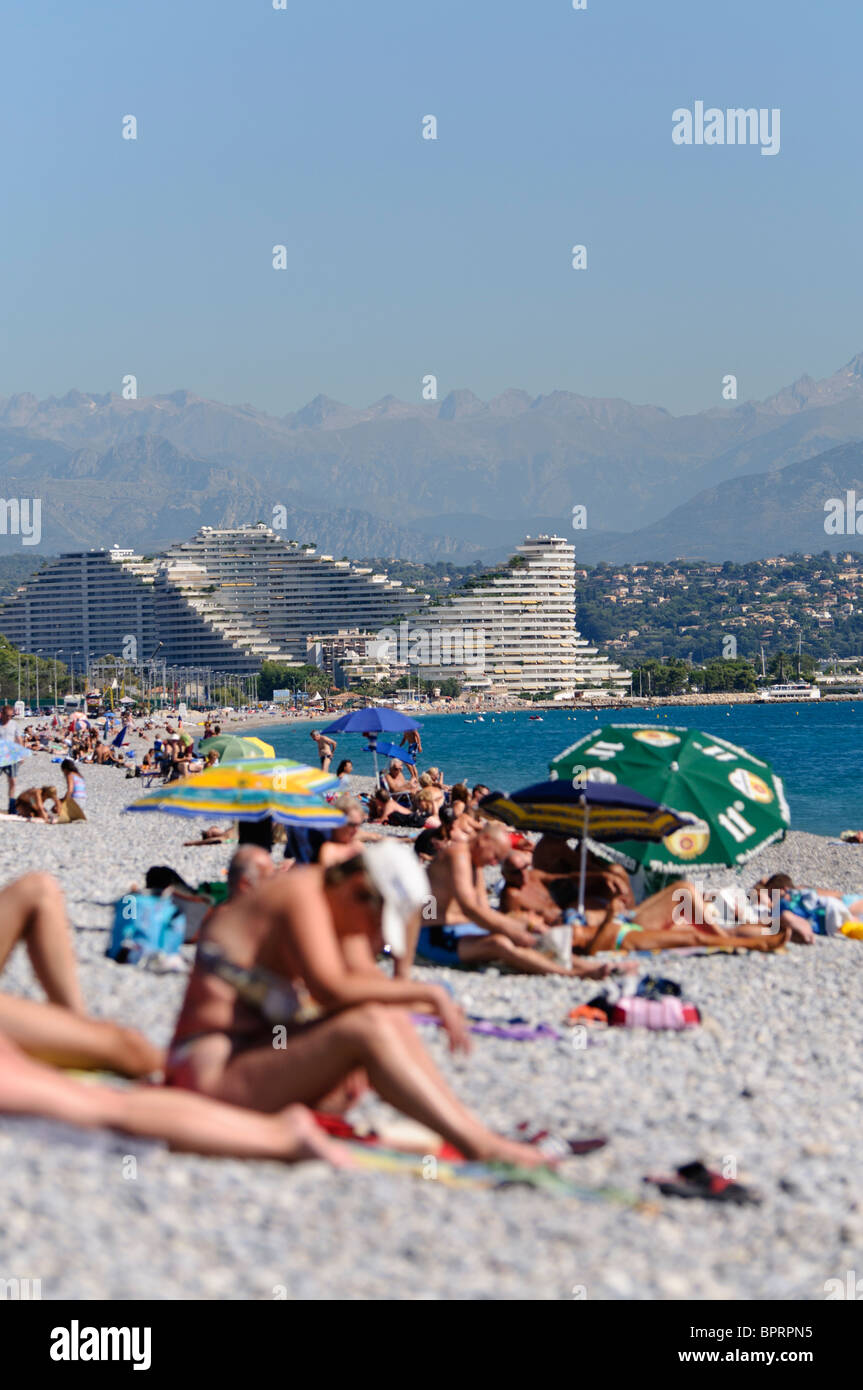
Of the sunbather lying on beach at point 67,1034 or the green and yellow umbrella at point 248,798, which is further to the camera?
the green and yellow umbrella at point 248,798

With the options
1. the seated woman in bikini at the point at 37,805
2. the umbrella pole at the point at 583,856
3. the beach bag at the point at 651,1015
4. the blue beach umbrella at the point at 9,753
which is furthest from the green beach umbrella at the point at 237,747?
the beach bag at the point at 651,1015

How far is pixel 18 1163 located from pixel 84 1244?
1.31ft

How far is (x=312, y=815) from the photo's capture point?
Answer: 10086 millimetres

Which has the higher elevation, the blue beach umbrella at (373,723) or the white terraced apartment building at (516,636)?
the white terraced apartment building at (516,636)

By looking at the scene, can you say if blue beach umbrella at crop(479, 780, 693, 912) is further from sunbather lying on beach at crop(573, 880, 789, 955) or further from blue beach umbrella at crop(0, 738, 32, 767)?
blue beach umbrella at crop(0, 738, 32, 767)

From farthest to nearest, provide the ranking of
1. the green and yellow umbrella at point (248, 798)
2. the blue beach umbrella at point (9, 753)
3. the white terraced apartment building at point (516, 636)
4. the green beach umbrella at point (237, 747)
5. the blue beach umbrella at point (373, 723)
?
the white terraced apartment building at point (516, 636), the blue beach umbrella at point (373, 723), the blue beach umbrella at point (9, 753), the green beach umbrella at point (237, 747), the green and yellow umbrella at point (248, 798)

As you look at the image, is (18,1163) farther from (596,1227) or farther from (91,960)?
(91,960)

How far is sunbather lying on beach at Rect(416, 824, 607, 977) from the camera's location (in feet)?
27.5

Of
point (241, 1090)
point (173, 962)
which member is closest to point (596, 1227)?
point (241, 1090)

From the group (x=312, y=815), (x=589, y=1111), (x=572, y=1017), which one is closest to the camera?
(x=589, y=1111)

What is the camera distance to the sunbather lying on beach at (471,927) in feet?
27.5

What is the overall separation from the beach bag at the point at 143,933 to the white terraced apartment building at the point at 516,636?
153046 millimetres

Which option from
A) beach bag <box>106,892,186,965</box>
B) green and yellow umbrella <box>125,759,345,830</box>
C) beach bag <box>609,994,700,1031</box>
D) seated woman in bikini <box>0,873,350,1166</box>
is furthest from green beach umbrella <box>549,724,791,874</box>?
seated woman in bikini <box>0,873,350,1166</box>

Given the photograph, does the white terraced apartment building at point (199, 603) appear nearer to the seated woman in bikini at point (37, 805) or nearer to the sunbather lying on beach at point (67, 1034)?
the seated woman in bikini at point (37, 805)
